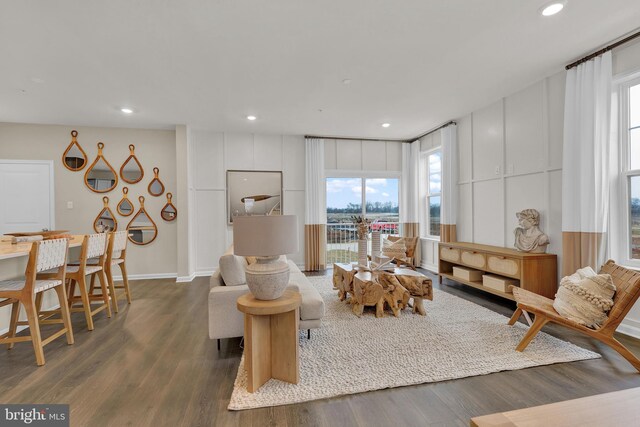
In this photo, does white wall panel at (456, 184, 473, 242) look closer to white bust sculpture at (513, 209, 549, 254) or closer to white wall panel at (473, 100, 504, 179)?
white wall panel at (473, 100, 504, 179)

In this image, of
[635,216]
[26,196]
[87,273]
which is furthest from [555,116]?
[26,196]

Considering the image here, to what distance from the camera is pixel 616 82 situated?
9.00 feet

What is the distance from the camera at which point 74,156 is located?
488 cm

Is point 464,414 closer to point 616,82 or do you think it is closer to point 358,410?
point 358,410

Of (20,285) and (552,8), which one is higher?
(552,8)

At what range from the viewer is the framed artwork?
5461 mm

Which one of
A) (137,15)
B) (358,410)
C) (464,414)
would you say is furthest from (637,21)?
(137,15)

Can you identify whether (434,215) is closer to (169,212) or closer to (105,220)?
(169,212)

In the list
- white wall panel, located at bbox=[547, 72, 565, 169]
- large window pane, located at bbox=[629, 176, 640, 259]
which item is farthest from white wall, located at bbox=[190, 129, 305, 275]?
large window pane, located at bbox=[629, 176, 640, 259]

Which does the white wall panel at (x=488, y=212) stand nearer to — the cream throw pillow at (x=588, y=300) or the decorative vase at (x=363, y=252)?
the cream throw pillow at (x=588, y=300)

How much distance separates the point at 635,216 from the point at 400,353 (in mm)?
2701

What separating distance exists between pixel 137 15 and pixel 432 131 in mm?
4926

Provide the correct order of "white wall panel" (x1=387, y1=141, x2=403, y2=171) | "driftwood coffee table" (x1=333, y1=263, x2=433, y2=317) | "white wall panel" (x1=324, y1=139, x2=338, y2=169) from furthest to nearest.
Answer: "white wall panel" (x1=387, y1=141, x2=403, y2=171) → "white wall panel" (x1=324, y1=139, x2=338, y2=169) → "driftwood coffee table" (x1=333, y1=263, x2=433, y2=317)

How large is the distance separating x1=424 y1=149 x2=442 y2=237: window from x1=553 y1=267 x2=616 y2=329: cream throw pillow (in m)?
3.20
